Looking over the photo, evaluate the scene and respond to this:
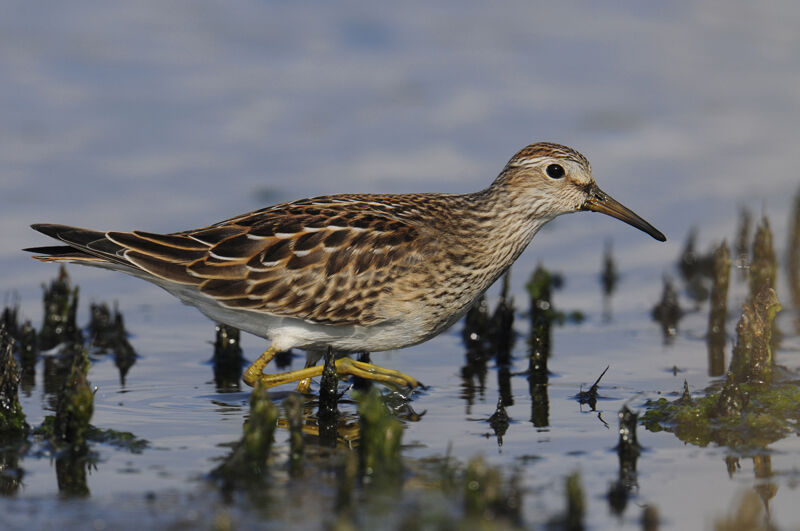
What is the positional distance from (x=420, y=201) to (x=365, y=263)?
112cm

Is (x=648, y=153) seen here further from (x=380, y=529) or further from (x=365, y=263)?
(x=380, y=529)

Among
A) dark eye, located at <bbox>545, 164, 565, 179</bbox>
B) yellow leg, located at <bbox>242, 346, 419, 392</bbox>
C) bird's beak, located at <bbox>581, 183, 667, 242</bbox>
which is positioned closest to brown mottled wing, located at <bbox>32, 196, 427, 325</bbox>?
yellow leg, located at <bbox>242, 346, 419, 392</bbox>

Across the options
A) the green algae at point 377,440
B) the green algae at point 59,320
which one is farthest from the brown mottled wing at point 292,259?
the green algae at point 377,440

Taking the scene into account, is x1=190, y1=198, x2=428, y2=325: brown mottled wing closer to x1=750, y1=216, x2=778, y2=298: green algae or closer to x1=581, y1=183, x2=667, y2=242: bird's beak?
x1=581, y1=183, x2=667, y2=242: bird's beak

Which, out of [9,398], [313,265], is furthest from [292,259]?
[9,398]

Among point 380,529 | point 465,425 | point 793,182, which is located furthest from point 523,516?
point 793,182

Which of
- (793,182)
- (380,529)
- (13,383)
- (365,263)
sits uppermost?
(793,182)

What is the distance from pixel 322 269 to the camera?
10.9 metres

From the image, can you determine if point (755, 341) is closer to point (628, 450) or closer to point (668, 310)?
point (628, 450)

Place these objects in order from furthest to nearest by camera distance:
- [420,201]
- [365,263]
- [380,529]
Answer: [420,201] < [365,263] < [380,529]

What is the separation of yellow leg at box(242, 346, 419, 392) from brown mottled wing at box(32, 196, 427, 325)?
53 centimetres

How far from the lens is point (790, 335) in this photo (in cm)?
1302

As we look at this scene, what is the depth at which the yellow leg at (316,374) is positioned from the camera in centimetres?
1099

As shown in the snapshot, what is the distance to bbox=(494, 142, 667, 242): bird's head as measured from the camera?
38.0 ft
